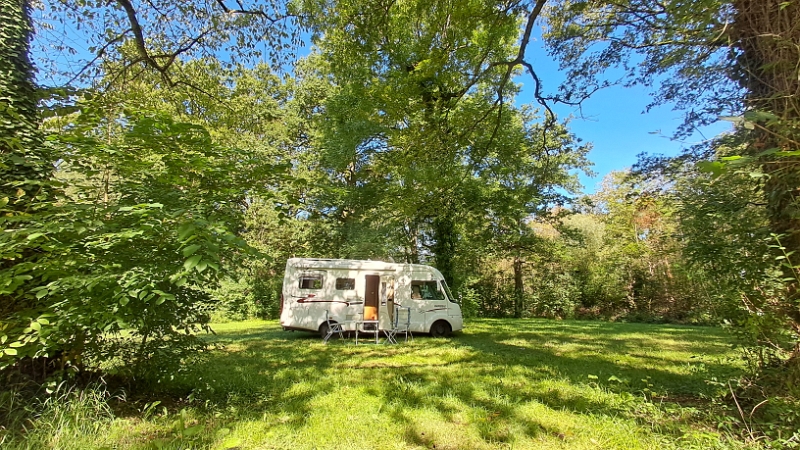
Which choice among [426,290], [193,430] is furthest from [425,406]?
[426,290]

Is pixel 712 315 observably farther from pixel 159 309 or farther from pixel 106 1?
pixel 106 1

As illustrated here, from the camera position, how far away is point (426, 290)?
10359mm

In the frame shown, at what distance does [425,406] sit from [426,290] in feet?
21.0

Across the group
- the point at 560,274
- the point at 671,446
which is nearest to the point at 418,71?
the point at 671,446

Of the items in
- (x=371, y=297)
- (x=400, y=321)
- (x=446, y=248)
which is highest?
(x=446, y=248)

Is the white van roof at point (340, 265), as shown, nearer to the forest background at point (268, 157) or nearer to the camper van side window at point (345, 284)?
the camper van side window at point (345, 284)

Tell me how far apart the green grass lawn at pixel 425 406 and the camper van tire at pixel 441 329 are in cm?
332

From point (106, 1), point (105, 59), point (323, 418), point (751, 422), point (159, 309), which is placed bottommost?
point (323, 418)

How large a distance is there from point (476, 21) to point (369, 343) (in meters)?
7.46

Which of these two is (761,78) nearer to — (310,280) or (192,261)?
(192,261)

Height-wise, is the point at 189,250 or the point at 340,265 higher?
the point at 340,265

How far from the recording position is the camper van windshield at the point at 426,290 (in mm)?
10289

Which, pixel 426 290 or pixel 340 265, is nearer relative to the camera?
pixel 340 265

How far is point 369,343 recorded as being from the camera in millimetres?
9070
